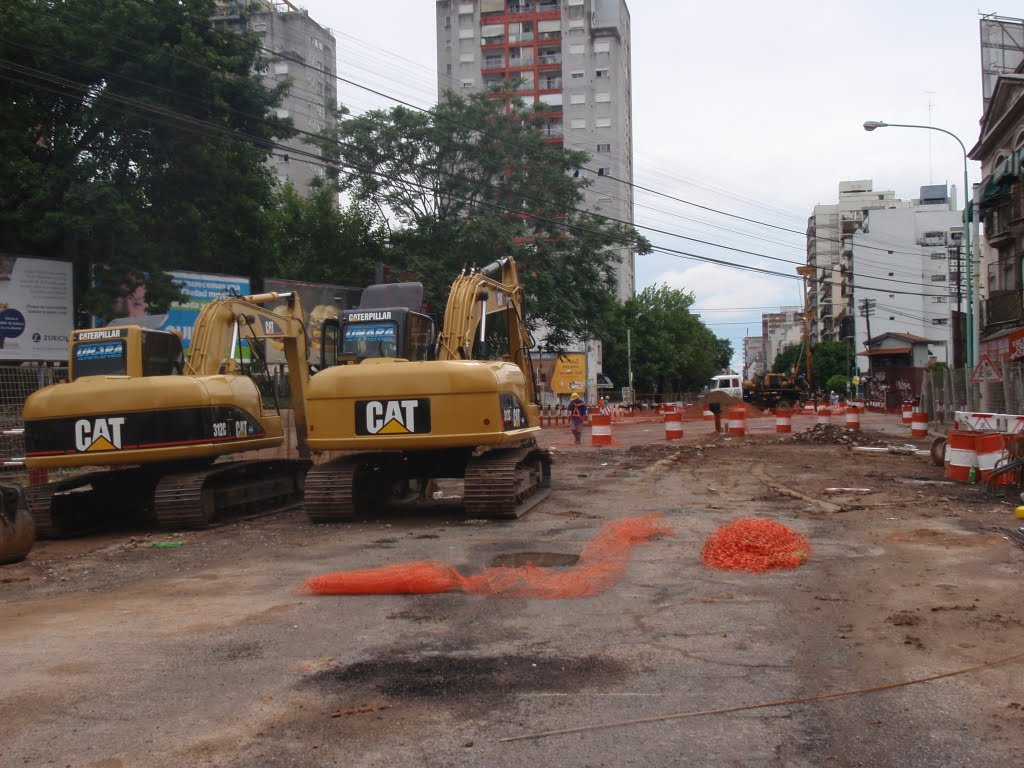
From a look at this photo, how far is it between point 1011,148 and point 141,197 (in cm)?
3495

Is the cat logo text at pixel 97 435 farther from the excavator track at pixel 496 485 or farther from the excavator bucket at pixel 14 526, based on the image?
the excavator track at pixel 496 485

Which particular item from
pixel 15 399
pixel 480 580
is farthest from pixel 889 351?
pixel 480 580

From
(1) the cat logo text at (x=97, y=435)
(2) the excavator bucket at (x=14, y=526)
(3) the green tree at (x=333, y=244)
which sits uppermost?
(3) the green tree at (x=333, y=244)

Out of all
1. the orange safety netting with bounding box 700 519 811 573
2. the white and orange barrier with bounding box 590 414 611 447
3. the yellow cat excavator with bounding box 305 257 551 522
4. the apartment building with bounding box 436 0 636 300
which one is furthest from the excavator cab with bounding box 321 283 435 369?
the apartment building with bounding box 436 0 636 300

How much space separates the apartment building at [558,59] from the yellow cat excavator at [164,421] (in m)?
77.7

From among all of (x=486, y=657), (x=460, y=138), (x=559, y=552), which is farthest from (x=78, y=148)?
(x=486, y=657)

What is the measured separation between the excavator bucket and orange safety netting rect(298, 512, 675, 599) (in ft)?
12.1

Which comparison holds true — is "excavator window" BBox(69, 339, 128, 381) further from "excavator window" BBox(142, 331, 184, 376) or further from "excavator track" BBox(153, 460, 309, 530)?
"excavator track" BBox(153, 460, 309, 530)

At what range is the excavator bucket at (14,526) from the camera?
30.7 ft

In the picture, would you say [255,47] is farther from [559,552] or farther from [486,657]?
[486,657]

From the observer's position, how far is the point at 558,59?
292 feet

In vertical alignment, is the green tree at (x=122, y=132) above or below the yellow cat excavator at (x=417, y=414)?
above

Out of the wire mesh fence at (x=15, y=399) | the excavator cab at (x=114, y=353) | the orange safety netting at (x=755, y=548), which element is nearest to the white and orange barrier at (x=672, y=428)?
the wire mesh fence at (x=15, y=399)

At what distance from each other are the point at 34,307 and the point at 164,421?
54.3 feet
